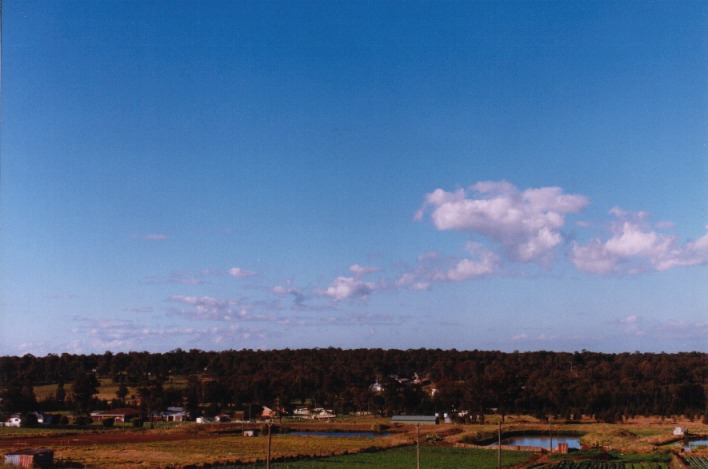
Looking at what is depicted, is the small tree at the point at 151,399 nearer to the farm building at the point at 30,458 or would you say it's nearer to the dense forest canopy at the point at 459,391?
the dense forest canopy at the point at 459,391

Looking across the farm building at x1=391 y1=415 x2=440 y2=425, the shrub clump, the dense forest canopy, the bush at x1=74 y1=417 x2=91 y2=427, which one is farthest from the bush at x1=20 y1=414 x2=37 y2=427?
the farm building at x1=391 y1=415 x2=440 y2=425

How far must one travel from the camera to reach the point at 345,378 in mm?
163875

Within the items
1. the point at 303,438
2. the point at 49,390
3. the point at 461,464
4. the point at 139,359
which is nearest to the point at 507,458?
the point at 461,464

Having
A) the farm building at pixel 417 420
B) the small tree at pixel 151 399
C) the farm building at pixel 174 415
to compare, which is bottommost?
the farm building at pixel 174 415

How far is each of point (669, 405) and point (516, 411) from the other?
2636cm

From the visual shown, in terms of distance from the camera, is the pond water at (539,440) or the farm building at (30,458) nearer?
the farm building at (30,458)

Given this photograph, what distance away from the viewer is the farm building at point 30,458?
46.7m

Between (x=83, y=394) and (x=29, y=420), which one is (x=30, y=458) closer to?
(x=29, y=420)

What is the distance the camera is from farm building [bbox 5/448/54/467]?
46.7m

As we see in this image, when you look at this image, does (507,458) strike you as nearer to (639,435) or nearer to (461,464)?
(461,464)

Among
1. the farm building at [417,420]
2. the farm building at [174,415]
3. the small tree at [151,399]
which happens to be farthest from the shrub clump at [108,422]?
the farm building at [417,420]

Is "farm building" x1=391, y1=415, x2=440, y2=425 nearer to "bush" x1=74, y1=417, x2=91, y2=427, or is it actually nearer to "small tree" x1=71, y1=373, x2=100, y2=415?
"bush" x1=74, y1=417, x2=91, y2=427

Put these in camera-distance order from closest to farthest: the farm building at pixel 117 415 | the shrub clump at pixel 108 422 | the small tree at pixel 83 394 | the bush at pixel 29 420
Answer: the shrub clump at pixel 108 422 → the bush at pixel 29 420 → the farm building at pixel 117 415 → the small tree at pixel 83 394

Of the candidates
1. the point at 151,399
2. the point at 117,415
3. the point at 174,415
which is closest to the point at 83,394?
the point at 117,415
